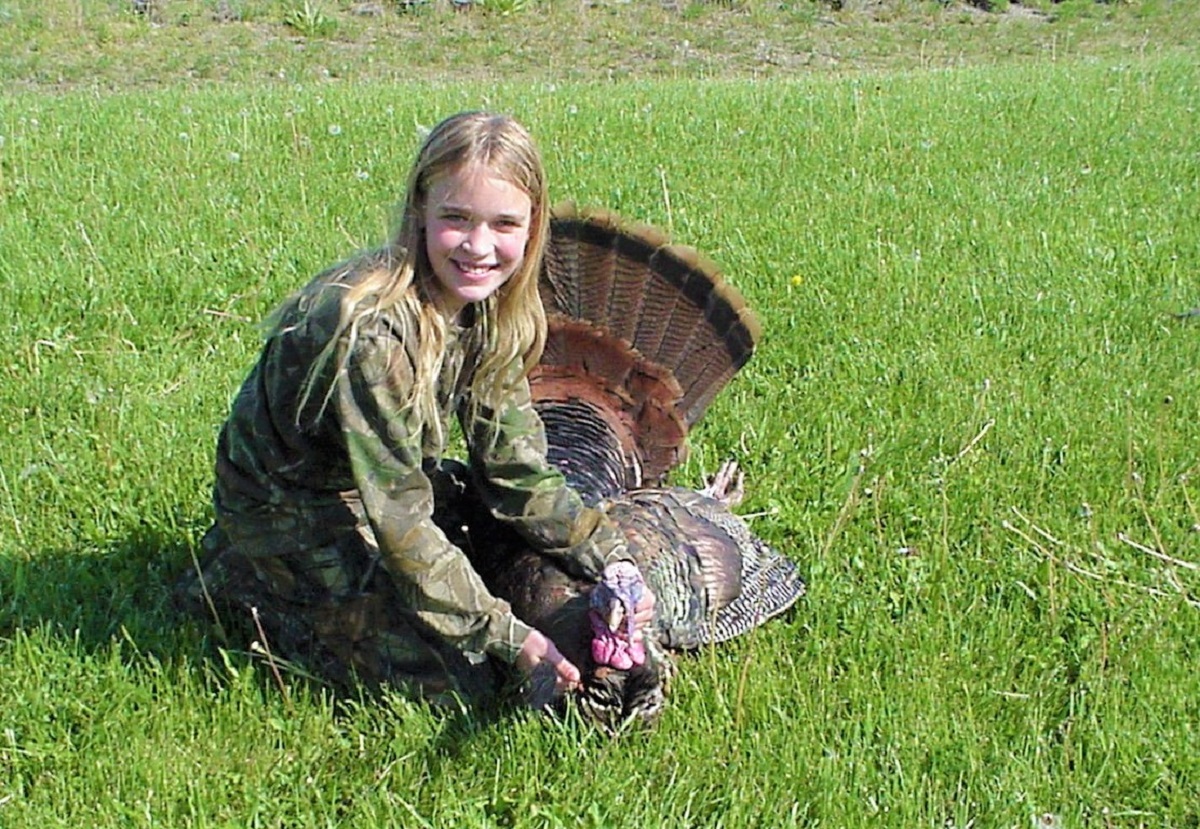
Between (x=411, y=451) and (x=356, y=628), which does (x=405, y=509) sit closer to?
(x=411, y=451)

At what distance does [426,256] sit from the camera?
308cm

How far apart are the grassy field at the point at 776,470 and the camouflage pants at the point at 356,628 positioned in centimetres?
10

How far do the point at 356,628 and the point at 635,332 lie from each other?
59.6 inches

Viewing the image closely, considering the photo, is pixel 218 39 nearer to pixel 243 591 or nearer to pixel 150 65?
pixel 150 65

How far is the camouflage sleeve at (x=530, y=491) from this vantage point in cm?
340

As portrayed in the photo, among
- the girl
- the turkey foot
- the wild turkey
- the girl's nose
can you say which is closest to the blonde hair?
the girl

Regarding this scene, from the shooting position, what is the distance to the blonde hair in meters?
2.91

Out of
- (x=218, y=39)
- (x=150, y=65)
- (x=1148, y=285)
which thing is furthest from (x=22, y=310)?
(x=218, y=39)

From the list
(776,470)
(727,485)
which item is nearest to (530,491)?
(727,485)

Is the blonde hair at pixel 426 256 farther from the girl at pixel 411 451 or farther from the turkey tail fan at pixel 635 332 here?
the turkey tail fan at pixel 635 332

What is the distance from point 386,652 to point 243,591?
500 mm

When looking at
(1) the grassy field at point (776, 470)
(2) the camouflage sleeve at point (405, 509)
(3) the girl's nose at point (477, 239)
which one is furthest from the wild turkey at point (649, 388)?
(3) the girl's nose at point (477, 239)

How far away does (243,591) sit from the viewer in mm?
3650

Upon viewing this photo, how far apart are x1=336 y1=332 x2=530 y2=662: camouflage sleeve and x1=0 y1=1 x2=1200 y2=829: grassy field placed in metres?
0.32
